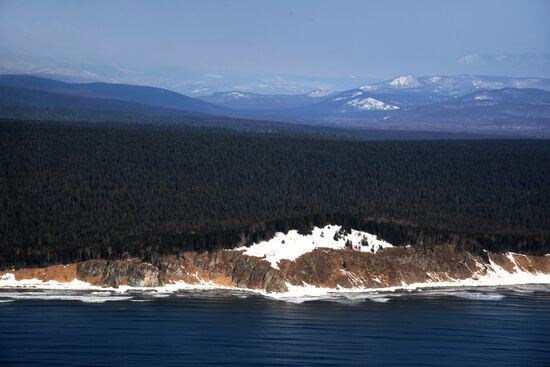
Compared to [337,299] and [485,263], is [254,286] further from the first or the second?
[485,263]

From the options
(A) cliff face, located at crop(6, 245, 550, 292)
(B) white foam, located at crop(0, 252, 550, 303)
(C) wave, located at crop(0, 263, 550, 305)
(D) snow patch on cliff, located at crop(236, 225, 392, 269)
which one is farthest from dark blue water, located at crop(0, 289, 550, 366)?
(D) snow patch on cliff, located at crop(236, 225, 392, 269)

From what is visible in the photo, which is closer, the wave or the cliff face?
the wave

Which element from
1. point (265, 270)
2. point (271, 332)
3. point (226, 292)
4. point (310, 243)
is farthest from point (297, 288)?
point (271, 332)

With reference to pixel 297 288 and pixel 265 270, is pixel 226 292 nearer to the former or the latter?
pixel 265 270

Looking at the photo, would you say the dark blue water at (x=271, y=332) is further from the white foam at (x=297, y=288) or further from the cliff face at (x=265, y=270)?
the cliff face at (x=265, y=270)

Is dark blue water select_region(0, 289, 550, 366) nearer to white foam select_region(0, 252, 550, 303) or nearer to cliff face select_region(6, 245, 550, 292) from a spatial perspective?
white foam select_region(0, 252, 550, 303)

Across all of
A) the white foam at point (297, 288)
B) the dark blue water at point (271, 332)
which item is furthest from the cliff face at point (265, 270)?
the dark blue water at point (271, 332)
